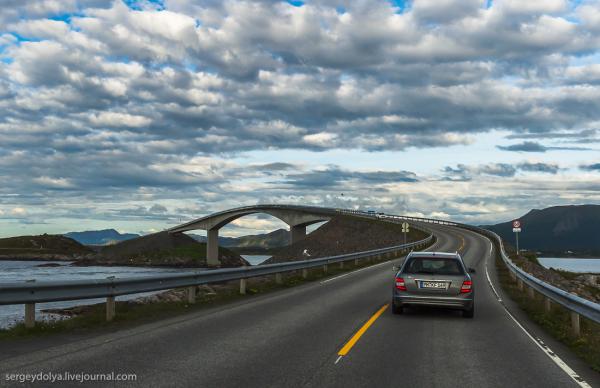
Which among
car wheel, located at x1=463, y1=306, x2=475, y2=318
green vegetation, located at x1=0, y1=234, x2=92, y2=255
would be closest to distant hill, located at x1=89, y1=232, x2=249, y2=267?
green vegetation, located at x1=0, y1=234, x2=92, y2=255

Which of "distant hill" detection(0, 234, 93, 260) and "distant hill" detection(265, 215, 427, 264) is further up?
"distant hill" detection(265, 215, 427, 264)

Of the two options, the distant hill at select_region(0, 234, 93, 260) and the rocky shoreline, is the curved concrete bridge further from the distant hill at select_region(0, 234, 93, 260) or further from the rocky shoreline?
the rocky shoreline

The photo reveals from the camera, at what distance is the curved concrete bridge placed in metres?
103

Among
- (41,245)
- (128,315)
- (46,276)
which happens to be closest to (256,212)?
(46,276)

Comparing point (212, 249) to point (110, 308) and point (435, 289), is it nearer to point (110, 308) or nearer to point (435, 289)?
point (110, 308)

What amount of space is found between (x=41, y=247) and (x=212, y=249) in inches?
3081

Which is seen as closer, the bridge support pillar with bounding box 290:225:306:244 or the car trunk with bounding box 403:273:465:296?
the car trunk with bounding box 403:273:465:296

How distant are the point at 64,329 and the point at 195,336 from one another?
2.71 m

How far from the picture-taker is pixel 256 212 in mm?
117812

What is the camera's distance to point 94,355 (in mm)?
8039

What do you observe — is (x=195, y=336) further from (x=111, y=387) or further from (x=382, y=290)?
(x=382, y=290)

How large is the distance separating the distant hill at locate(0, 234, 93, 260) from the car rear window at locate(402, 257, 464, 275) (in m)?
158

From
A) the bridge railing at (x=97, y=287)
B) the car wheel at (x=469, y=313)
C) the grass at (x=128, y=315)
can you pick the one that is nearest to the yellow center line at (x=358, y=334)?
the car wheel at (x=469, y=313)

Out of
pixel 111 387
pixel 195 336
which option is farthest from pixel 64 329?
pixel 111 387
